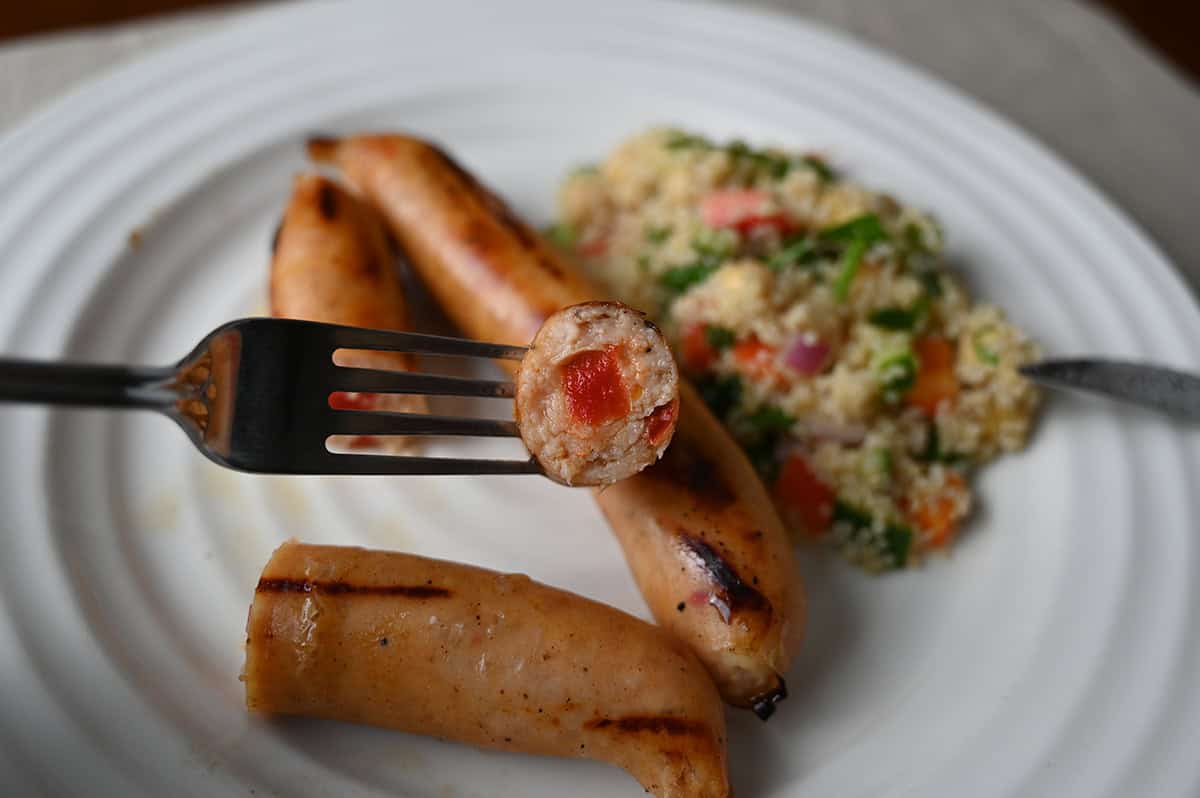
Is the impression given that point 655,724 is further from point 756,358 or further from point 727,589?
point 756,358

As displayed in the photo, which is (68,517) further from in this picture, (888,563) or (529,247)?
(888,563)

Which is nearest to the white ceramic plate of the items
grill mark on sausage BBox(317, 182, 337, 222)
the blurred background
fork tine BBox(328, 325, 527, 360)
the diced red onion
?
grill mark on sausage BBox(317, 182, 337, 222)

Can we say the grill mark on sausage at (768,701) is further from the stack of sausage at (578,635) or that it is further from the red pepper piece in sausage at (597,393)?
the red pepper piece in sausage at (597,393)

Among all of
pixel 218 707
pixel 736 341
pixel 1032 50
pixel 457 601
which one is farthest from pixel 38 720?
pixel 1032 50

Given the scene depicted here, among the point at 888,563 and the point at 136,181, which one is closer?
the point at 888,563

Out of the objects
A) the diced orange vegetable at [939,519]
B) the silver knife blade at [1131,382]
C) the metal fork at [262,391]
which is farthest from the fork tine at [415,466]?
the silver knife blade at [1131,382]

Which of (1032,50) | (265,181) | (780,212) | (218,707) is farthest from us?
(1032,50)

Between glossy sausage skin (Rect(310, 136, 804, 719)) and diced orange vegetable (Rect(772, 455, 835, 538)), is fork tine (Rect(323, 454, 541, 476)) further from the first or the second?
diced orange vegetable (Rect(772, 455, 835, 538))
